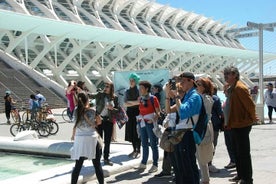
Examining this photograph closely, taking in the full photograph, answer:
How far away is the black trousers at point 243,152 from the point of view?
561 cm

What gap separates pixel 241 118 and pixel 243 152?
17.2 inches

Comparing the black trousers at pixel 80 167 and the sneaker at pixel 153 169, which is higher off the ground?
the black trousers at pixel 80 167

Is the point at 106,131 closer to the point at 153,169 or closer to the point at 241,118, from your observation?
the point at 153,169

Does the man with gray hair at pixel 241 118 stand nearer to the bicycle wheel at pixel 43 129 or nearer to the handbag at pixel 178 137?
the handbag at pixel 178 137

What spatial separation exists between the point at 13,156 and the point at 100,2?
52961 mm

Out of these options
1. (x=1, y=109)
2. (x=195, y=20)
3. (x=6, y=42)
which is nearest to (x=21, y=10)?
(x=6, y=42)

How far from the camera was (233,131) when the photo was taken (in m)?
5.75

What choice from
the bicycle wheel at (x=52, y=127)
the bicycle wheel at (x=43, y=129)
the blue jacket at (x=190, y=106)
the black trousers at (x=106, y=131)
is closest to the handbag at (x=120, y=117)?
the black trousers at (x=106, y=131)

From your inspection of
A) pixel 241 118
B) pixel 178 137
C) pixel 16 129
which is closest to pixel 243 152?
pixel 241 118

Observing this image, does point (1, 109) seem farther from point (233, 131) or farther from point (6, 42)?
point (6, 42)

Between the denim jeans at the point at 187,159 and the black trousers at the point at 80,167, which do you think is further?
the black trousers at the point at 80,167

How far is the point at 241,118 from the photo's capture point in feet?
18.5

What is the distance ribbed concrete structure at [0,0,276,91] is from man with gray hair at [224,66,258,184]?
15.9m

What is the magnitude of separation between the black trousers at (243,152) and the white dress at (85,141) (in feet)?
5.99
